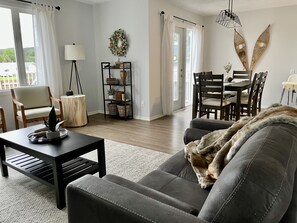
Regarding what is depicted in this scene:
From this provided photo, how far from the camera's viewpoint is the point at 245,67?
20.1 feet

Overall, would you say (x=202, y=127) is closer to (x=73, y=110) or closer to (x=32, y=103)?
(x=73, y=110)

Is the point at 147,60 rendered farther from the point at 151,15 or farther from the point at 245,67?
the point at 245,67

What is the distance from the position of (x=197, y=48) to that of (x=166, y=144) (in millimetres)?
3789

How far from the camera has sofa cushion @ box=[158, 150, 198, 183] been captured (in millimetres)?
1530

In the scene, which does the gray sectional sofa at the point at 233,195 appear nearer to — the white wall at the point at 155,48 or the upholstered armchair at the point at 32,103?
the upholstered armchair at the point at 32,103

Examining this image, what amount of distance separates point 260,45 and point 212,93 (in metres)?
2.92

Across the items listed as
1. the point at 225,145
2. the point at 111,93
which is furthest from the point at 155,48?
the point at 225,145

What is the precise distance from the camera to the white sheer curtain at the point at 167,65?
191 inches

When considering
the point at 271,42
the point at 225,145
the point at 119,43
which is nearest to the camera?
the point at 225,145

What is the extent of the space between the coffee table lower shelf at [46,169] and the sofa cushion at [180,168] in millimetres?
808

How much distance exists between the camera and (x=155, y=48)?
4.72 meters

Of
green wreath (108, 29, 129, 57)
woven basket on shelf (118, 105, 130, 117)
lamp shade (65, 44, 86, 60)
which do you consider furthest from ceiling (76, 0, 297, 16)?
woven basket on shelf (118, 105, 130, 117)

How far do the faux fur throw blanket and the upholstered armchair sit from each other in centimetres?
285

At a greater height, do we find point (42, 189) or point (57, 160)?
point (57, 160)
